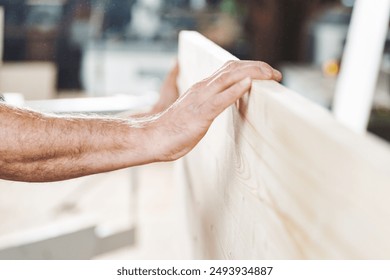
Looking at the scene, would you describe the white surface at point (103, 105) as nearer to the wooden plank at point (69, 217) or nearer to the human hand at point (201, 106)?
the wooden plank at point (69, 217)

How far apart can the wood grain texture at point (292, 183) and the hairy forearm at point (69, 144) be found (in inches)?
6.0

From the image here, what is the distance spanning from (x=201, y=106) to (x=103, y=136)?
0.15 meters

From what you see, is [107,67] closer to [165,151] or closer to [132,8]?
[132,8]

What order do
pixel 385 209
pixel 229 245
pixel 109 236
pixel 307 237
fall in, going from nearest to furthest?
pixel 385 209
pixel 307 237
pixel 229 245
pixel 109 236

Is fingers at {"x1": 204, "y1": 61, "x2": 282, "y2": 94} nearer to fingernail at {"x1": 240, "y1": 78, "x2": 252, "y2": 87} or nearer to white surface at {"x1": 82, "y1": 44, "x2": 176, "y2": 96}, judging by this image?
fingernail at {"x1": 240, "y1": 78, "x2": 252, "y2": 87}

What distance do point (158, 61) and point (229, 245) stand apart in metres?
4.65

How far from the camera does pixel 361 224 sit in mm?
400

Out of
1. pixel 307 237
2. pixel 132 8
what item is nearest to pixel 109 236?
pixel 307 237

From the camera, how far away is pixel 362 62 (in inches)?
93.5

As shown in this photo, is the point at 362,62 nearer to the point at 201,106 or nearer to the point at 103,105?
the point at 103,105

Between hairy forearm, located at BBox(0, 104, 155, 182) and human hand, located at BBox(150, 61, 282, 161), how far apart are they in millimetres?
25

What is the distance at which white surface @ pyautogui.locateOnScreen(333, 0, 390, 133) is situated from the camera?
7.48ft

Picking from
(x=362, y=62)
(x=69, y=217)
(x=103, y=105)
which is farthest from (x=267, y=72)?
(x=69, y=217)

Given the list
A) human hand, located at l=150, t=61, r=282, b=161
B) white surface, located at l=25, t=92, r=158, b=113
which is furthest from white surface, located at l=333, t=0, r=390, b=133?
human hand, located at l=150, t=61, r=282, b=161
